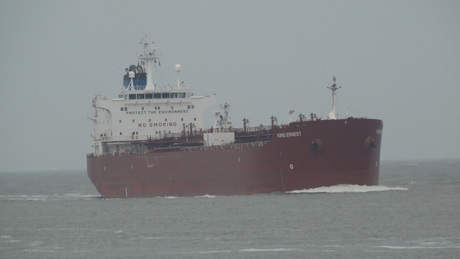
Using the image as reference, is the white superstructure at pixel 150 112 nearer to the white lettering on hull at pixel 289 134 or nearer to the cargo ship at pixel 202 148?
the cargo ship at pixel 202 148

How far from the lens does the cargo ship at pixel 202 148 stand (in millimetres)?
55219

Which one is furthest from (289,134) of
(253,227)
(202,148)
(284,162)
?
(253,227)

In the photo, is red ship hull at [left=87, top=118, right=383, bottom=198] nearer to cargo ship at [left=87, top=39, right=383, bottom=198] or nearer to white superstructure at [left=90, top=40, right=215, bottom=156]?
cargo ship at [left=87, top=39, right=383, bottom=198]

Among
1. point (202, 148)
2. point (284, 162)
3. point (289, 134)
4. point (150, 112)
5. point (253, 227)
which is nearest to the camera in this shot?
point (253, 227)

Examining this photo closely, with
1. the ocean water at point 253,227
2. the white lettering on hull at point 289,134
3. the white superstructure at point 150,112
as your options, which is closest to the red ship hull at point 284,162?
the white lettering on hull at point 289,134

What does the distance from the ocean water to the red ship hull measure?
3.01 ft

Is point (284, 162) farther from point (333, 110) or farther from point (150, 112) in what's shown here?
point (150, 112)

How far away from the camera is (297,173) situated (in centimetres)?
5606

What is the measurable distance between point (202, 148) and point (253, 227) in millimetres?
20661

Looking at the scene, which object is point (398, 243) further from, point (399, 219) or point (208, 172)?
point (208, 172)

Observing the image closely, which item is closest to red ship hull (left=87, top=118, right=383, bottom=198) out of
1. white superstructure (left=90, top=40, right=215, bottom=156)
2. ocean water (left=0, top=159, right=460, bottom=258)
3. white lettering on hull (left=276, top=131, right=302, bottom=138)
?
white lettering on hull (left=276, top=131, right=302, bottom=138)

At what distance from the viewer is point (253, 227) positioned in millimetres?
43250

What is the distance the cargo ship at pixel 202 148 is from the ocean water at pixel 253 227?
124cm

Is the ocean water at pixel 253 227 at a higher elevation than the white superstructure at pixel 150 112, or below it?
below
